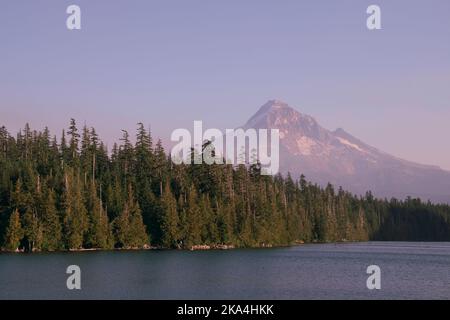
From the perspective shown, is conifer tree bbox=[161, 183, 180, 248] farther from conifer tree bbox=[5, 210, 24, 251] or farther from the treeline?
conifer tree bbox=[5, 210, 24, 251]

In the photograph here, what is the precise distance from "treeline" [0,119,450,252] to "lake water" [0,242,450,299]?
14.0 metres

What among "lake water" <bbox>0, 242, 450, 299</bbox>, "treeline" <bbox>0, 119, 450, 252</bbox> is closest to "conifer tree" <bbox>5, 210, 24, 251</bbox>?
"treeline" <bbox>0, 119, 450, 252</bbox>

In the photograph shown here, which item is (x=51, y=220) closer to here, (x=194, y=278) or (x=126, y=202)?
(x=126, y=202)

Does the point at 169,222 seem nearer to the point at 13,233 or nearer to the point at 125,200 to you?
the point at 125,200

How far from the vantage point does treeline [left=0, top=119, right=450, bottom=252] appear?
A: 359ft

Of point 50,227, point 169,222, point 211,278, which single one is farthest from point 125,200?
point 211,278

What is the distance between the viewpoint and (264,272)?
7662 centimetres

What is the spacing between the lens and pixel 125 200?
12256 centimetres

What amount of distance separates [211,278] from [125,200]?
2203 inches

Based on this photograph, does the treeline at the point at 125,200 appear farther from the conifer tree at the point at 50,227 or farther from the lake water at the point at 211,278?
the lake water at the point at 211,278

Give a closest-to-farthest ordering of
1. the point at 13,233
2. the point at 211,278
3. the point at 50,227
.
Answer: the point at 211,278
the point at 13,233
the point at 50,227

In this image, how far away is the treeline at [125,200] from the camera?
109438 mm
